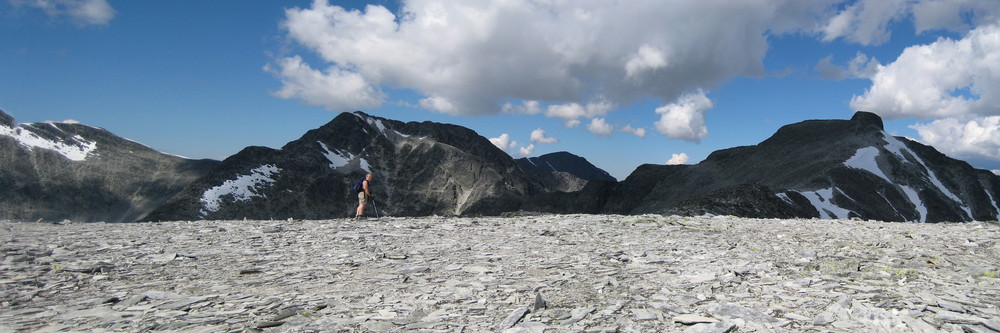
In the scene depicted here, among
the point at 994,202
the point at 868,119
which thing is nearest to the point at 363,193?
the point at 994,202

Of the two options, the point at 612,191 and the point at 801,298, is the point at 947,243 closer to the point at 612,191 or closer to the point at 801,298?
the point at 801,298

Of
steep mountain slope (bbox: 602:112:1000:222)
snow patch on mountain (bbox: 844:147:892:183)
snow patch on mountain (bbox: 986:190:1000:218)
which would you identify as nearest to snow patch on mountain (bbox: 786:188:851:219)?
steep mountain slope (bbox: 602:112:1000:222)

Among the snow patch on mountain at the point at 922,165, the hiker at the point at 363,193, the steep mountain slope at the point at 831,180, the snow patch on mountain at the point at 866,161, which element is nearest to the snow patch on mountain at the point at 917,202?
the steep mountain slope at the point at 831,180

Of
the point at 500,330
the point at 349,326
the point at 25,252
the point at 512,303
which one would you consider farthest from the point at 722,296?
the point at 25,252

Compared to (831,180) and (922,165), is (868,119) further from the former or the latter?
(831,180)

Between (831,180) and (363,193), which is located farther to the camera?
(831,180)

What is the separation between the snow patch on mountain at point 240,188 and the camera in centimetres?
15975

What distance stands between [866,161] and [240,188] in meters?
178

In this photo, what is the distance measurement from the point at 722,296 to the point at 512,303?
322 centimetres

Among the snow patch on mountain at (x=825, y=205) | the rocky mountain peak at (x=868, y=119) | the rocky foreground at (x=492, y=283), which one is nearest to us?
the rocky foreground at (x=492, y=283)

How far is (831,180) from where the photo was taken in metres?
82.2

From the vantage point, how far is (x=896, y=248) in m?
12.6

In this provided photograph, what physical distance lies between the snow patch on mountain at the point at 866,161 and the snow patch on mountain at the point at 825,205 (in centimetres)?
2500

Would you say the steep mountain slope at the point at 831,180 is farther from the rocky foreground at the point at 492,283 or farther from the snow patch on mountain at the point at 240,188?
the snow patch on mountain at the point at 240,188
